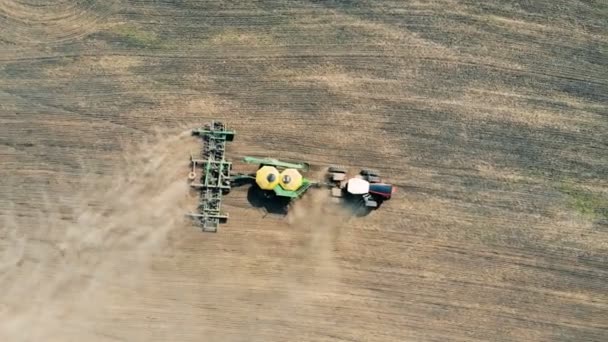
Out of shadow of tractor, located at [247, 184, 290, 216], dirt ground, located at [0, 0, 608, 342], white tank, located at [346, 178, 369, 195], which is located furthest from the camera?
shadow of tractor, located at [247, 184, 290, 216]

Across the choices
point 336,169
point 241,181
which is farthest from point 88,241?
point 336,169

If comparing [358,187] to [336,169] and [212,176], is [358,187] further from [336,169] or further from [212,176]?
[212,176]

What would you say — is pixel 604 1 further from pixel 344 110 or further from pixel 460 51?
pixel 344 110

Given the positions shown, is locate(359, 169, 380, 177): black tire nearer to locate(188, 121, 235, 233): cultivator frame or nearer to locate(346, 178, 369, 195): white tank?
locate(346, 178, 369, 195): white tank

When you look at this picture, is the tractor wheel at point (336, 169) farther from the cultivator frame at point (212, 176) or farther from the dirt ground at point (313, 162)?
the cultivator frame at point (212, 176)

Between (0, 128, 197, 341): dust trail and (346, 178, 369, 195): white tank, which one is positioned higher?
(346, 178, 369, 195): white tank

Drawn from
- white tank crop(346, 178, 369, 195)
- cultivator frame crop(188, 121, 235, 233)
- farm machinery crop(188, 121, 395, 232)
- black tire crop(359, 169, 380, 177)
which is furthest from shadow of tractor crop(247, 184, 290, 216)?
black tire crop(359, 169, 380, 177)
